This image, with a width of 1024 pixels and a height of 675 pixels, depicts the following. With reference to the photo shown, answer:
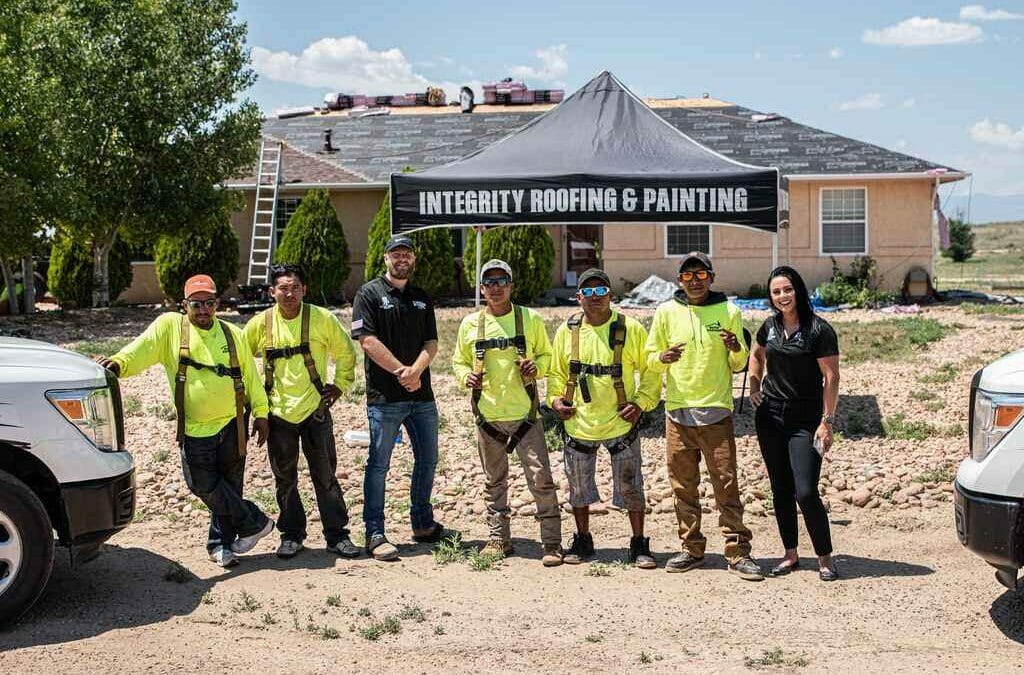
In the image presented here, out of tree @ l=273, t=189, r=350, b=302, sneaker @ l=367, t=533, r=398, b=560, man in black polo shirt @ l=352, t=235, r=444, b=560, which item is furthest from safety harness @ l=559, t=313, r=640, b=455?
tree @ l=273, t=189, r=350, b=302

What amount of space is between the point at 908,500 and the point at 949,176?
15.8m

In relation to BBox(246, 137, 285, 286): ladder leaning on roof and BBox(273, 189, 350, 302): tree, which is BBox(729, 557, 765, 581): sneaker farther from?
BBox(246, 137, 285, 286): ladder leaning on roof

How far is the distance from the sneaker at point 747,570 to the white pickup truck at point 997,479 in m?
1.37

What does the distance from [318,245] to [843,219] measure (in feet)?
36.4

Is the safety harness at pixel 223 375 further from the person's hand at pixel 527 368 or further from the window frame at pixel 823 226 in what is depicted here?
the window frame at pixel 823 226

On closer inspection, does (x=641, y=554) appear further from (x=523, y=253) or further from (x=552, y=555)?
(x=523, y=253)

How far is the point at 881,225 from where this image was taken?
903 inches

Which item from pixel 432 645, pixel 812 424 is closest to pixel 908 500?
pixel 812 424

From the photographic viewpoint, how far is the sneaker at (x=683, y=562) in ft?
21.3

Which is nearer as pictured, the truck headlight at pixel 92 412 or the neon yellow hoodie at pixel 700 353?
the truck headlight at pixel 92 412

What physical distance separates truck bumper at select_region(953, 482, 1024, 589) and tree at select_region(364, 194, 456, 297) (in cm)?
1742

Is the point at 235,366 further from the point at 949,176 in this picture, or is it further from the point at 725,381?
the point at 949,176

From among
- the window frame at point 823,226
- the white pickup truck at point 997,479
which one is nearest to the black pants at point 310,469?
the white pickup truck at point 997,479

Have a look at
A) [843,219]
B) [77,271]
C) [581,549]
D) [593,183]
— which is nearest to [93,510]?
[581,549]
